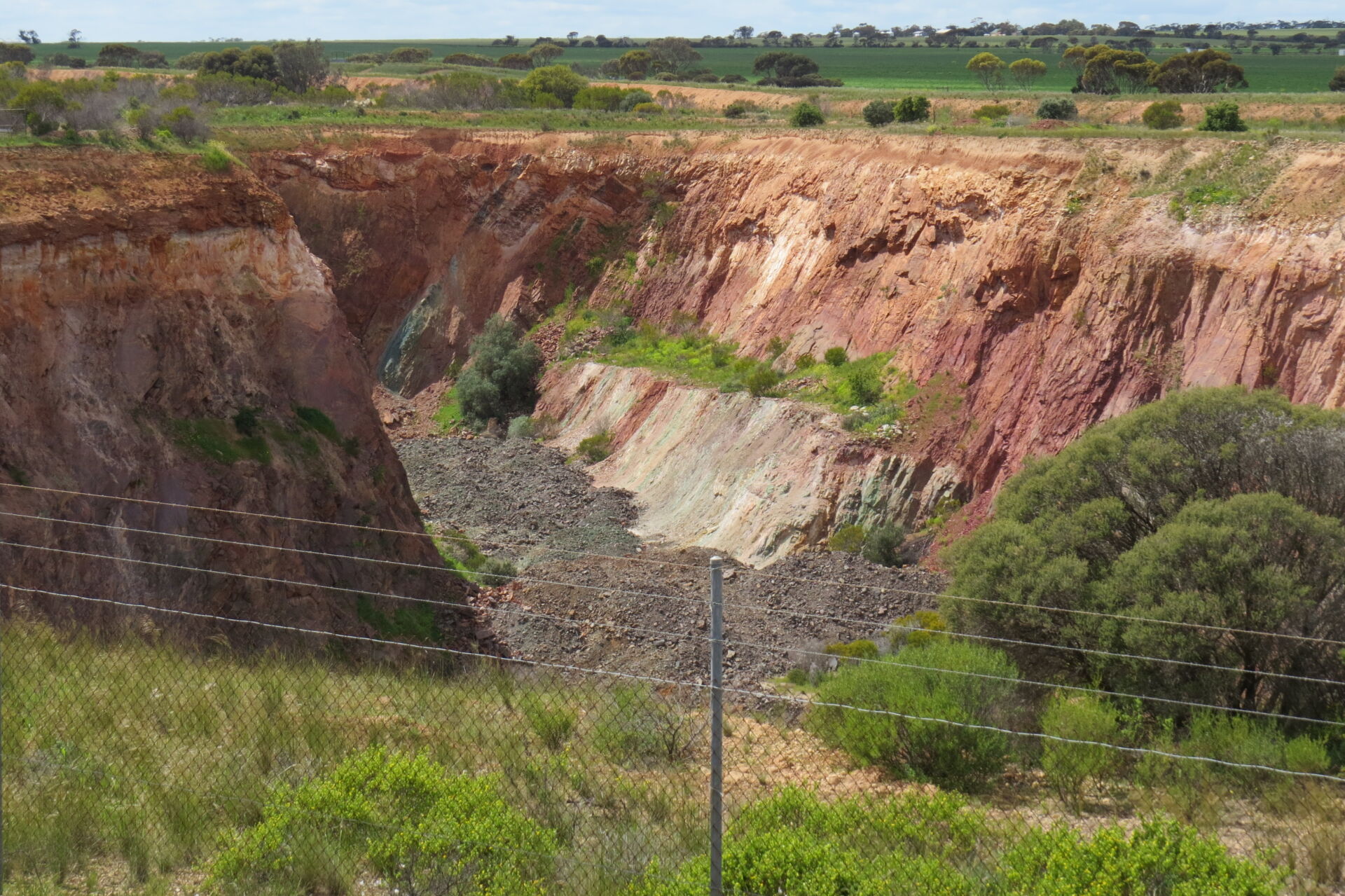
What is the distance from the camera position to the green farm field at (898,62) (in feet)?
279

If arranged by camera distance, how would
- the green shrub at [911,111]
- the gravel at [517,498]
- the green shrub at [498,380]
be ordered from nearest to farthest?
the gravel at [517,498], the green shrub at [498,380], the green shrub at [911,111]

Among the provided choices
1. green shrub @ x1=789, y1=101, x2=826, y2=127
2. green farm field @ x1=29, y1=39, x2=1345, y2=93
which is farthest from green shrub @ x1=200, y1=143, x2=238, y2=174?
green farm field @ x1=29, y1=39, x2=1345, y2=93

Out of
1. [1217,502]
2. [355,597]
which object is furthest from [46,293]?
[1217,502]

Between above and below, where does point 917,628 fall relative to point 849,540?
above

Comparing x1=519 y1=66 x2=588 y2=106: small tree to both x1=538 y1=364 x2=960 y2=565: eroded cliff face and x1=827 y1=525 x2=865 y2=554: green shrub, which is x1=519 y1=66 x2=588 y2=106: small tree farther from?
x1=827 y1=525 x2=865 y2=554: green shrub

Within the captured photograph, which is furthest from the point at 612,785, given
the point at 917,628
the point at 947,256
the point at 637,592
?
the point at 947,256

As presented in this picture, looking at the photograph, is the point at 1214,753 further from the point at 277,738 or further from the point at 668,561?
the point at 668,561

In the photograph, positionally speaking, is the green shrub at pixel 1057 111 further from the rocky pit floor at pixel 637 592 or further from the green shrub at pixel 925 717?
the green shrub at pixel 925 717

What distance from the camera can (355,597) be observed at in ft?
71.5

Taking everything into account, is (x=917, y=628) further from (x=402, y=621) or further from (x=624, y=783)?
(x=402, y=621)

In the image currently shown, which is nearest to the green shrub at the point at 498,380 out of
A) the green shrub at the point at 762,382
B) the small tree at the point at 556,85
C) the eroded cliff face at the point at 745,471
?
the eroded cliff face at the point at 745,471

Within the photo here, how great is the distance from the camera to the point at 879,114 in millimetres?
43562

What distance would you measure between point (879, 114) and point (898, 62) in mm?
96677

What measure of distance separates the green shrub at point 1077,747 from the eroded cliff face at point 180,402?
11368mm
